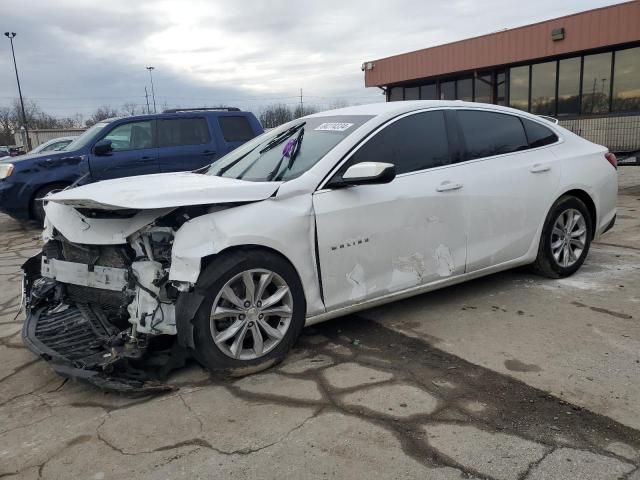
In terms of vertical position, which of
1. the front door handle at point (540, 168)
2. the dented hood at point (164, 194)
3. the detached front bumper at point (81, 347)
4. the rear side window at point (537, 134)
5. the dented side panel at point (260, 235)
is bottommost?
the detached front bumper at point (81, 347)

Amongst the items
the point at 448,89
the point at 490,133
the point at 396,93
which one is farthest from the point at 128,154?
the point at 396,93

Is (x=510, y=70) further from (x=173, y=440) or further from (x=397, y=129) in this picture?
(x=173, y=440)

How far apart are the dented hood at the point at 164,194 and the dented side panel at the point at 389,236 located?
0.45 metres

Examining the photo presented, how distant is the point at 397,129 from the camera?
400 centimetres

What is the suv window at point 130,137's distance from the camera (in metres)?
8.98

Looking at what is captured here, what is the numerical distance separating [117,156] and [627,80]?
15.2 m

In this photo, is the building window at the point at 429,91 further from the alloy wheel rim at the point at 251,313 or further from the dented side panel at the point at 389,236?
the alloy wheel rim at the point at 251,313

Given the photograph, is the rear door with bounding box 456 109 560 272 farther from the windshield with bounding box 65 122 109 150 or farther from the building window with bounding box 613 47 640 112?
the building window with bounding box 613 47 640 112

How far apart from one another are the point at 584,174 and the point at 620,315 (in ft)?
4.69

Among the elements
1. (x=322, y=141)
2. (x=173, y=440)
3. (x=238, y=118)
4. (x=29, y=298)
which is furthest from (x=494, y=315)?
(x=238, y=118)

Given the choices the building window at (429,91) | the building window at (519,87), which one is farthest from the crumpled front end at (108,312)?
the building window at (429,91)

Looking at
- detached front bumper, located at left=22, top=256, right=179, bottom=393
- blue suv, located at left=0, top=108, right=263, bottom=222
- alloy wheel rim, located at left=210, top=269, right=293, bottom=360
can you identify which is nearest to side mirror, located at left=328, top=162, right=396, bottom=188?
alloy wheel rim, located at left=210, top=269, right=293, bottom=360

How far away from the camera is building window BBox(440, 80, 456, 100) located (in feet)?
71.4

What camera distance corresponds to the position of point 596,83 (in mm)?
17078
